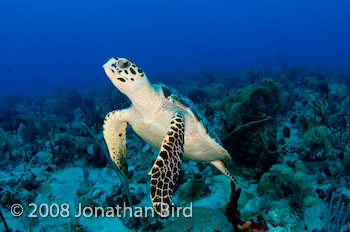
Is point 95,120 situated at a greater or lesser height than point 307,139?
greater

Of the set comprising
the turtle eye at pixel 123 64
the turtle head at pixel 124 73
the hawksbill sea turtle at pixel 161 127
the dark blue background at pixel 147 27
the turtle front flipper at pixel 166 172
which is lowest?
the turtle front flipper at pixel 166 172

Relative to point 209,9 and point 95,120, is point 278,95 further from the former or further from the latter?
point 209,9

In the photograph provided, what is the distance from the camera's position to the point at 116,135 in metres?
3.85

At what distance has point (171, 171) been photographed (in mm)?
2361

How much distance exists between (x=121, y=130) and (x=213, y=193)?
2.00 meters

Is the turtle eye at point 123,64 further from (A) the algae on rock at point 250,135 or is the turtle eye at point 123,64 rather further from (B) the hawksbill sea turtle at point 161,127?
(A) the algae on rock at point 250,135

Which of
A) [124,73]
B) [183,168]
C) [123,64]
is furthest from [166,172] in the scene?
[183,168]

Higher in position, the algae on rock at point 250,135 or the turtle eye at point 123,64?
the turtle eye at point 123,64

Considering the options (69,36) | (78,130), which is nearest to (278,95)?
(78,130)

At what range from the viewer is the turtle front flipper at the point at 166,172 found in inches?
86.3

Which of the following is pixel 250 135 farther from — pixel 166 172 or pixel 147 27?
pixel 147 27

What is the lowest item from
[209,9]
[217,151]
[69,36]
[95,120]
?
[217,151]

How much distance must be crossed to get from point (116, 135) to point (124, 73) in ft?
4.51

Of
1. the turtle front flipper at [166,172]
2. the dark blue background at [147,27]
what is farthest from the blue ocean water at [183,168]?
the dark blue background at [147,27]
